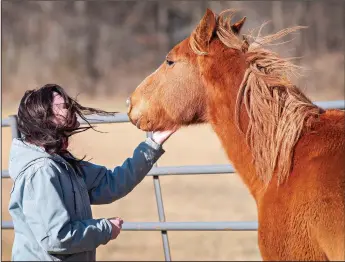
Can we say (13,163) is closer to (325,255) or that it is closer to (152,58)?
(325,255)

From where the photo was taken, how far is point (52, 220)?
2.52m

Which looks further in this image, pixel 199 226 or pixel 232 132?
pixel 199 226

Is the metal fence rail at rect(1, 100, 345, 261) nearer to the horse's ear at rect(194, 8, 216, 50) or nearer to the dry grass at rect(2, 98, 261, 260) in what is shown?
the dry grass at rect(2, 98, 261, 260)

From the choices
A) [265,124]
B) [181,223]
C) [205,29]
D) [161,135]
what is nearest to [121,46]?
[181,223]

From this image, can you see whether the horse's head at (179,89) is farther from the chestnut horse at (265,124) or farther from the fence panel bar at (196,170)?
the fence panel bar at (196,170)

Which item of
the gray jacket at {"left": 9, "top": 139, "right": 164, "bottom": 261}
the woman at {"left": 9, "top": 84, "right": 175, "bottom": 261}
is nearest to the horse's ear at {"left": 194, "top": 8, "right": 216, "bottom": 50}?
the woman at {"left": 9, "top": 84, "right": 175, "bottom": 261}

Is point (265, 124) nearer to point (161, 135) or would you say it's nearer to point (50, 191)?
point (161, 135)

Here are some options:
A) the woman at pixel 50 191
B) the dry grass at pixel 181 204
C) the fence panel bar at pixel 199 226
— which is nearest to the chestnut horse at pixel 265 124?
the woman at pixel 50 191

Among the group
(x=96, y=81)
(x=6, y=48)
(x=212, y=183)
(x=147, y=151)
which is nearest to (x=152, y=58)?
(x=96, y=81)

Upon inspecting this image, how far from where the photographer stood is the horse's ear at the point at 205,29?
111 inches

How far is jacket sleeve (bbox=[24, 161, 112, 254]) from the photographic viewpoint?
2520 millimetres

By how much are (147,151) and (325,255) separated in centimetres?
112

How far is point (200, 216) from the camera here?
8320 mm

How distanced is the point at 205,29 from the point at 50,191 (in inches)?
39.9
